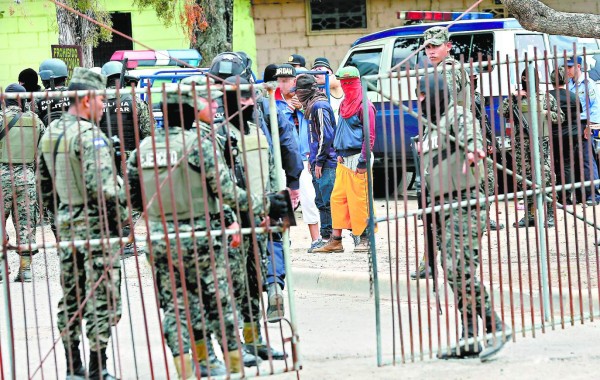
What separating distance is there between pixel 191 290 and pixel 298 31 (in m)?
18.1

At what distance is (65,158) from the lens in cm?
621

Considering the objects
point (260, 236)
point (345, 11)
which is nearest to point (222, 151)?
point (260, 236)

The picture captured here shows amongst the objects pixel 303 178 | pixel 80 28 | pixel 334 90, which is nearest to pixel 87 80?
pixel 303 178

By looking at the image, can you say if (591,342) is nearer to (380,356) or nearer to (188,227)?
(380,356)

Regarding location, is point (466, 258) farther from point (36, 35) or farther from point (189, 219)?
point (36, 35)

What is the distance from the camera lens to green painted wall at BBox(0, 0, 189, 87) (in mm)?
23172

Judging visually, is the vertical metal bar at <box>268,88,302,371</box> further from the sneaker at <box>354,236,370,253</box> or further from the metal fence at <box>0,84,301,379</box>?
the sneaker at <box>354,236,370,253</box>

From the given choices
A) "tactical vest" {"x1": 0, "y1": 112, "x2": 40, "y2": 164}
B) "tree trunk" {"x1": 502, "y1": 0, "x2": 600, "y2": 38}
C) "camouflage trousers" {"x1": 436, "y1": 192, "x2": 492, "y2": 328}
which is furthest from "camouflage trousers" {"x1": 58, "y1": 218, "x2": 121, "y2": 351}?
"tree trunk" {"x1": 502, "y1": 0, "x2": 600, "y2": 38}

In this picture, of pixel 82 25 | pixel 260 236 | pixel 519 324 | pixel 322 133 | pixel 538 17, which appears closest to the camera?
pixel 260 236

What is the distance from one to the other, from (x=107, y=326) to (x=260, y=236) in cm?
108

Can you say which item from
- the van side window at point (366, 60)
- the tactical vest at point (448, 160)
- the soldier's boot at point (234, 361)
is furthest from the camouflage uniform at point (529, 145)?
the van side window at point (366, 60)

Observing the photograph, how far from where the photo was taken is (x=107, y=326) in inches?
256

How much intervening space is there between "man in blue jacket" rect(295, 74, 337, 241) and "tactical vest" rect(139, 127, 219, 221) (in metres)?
4.88

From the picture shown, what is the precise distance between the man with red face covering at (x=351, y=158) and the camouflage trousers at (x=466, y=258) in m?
3.62
